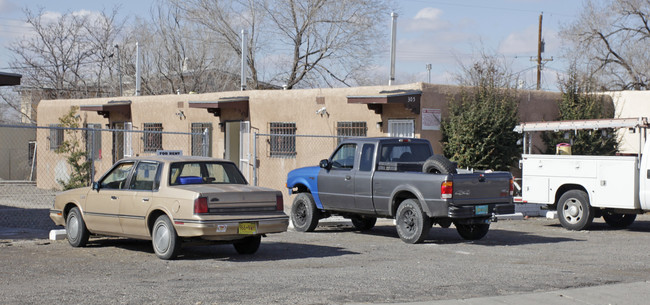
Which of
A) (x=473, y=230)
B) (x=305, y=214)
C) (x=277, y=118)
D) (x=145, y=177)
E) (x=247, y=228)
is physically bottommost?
(x=473, y=230)

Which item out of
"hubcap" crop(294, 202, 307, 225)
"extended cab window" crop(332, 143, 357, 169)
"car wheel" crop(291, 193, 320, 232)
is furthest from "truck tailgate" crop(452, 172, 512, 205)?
"hubcap" crop(294, 202, 307, 225)

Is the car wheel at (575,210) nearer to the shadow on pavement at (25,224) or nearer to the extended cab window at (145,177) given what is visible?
the extended cab window at (145,177)

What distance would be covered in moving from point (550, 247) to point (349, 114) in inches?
367

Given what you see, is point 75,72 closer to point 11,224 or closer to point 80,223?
point 11,224

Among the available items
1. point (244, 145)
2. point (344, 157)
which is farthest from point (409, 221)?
point (244, 145)

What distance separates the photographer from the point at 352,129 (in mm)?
22109

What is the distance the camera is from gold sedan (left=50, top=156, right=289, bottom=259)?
10984mm

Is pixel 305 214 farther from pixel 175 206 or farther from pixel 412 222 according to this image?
pixel 175 206

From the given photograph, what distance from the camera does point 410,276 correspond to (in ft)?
33.2

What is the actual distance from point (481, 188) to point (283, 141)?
11.0 m

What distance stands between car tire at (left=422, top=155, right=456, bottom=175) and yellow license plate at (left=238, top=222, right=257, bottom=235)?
12.5 ft

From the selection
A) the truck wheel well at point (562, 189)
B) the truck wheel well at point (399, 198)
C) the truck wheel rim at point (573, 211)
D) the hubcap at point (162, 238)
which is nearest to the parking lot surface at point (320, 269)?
the hubcap at point (162, 238)

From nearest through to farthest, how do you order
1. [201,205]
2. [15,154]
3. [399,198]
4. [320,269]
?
[320,269] < [201,205] < [399,198] < [15,154]

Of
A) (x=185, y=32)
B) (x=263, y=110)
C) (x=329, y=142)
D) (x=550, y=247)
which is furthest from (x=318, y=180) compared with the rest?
(x=185, y=32)
